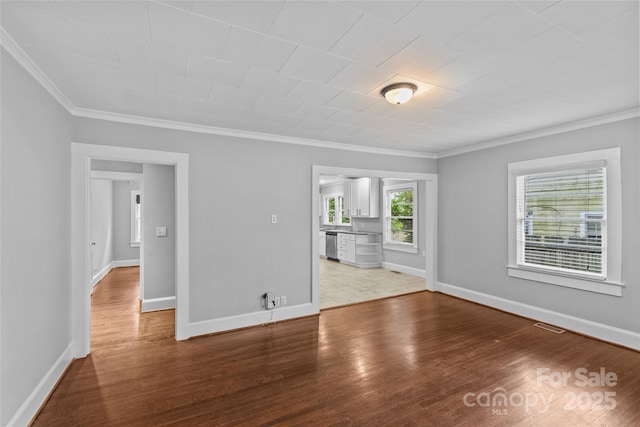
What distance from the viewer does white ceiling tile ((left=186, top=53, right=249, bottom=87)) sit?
212cm

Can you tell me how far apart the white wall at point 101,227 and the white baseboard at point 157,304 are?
6.85 feet

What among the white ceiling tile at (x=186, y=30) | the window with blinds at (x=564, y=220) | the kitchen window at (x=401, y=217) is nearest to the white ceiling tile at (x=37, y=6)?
the white ceiling tile at (x=186, y=30)

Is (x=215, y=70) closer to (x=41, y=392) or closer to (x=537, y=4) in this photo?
(x=537, y=4)

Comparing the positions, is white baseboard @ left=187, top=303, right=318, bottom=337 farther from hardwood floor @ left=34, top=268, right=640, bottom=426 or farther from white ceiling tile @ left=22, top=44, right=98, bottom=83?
white ceiling tile @ left=22, top=44, right=98, bottom=83

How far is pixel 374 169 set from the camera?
194 inches

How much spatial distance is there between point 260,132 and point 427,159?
3202 millimetres

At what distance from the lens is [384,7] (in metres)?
1.56

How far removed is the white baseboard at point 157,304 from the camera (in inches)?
175

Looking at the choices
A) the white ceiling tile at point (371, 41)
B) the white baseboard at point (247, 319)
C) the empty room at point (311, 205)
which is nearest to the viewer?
the white ceiling tile at point (371, 41)

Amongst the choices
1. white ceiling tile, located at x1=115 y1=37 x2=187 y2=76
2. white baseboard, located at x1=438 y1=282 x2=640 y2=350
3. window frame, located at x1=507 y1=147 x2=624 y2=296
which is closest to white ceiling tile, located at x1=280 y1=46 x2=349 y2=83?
white ceiling tile, located at x1=115 y1=37 x2=187 y2=76

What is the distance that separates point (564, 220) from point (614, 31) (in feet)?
8.95

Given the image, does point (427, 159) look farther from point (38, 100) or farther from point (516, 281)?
point (38, 100)

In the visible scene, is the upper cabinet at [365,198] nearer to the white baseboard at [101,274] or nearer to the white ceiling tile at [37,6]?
the white baseboard at [101,274]

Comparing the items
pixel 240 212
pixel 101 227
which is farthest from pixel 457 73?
pixel 101 227
